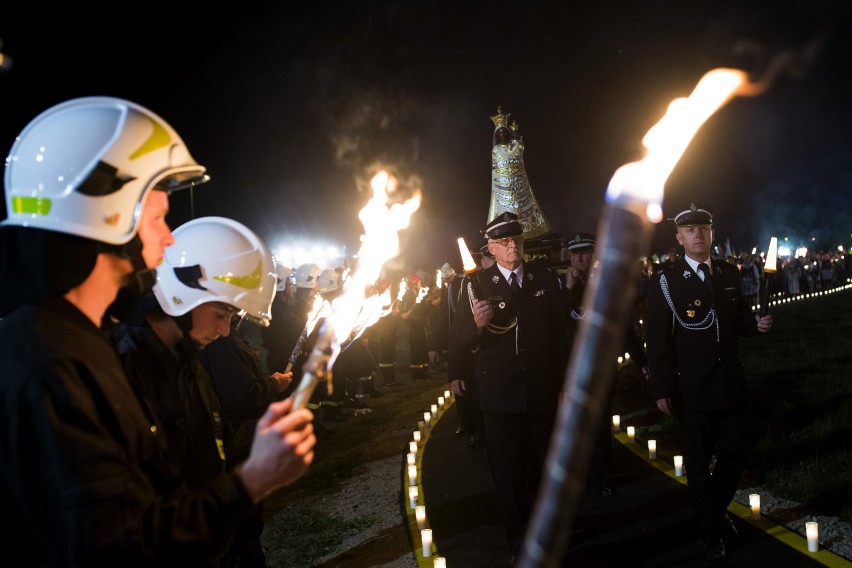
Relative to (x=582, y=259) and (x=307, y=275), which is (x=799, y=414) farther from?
(x=307, y=275)

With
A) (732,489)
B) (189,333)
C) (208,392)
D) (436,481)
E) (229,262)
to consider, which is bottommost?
(436,481)

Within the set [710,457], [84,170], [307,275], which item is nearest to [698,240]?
[710,457]

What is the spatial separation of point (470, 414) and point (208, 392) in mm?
6149

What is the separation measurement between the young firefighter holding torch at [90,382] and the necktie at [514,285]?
3669 mm

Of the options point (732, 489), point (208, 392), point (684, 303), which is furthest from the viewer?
point (684, 303)

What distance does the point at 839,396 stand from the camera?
30.3ft

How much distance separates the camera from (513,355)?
5.44 m

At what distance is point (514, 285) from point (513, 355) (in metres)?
0.63

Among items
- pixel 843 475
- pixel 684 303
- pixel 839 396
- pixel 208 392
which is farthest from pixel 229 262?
pixel 839 396

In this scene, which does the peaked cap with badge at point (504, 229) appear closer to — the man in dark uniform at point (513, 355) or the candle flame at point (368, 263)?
the man in dark uniform at point (513, 355)

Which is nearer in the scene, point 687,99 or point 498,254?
point 687,99

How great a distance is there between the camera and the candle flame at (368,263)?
2322 mm

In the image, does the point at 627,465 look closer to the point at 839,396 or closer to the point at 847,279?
the point at 839,396

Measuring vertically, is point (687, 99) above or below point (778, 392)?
above
